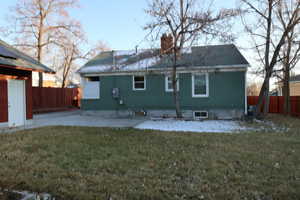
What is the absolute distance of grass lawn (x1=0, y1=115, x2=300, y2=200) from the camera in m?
2.84

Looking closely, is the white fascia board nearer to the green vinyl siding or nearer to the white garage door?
the green vinyl siding

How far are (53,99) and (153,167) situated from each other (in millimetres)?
15511

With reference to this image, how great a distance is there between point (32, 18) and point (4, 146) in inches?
747

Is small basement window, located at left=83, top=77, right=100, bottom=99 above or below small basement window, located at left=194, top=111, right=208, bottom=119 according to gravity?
above

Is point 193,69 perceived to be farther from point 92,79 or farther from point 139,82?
point 92,79

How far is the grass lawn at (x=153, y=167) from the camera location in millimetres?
2840

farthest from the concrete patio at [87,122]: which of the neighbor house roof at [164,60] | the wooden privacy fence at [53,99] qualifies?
the wooden privacy fence at [53,99]

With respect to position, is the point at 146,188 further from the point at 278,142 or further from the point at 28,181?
the point at 278,142

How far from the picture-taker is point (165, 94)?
1159cm

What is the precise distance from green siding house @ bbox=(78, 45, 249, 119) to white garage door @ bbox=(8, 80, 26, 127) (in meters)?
4.38

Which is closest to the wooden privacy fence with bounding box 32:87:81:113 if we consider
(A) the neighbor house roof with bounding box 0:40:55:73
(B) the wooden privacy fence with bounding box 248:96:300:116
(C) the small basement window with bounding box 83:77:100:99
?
(C) the small basement window with bounding box 83:77:100:99

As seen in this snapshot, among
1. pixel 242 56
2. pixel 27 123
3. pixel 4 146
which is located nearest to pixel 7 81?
pixel 27 123

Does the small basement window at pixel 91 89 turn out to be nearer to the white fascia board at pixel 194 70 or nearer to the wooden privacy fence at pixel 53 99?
the white fascia board at pixel 194 70

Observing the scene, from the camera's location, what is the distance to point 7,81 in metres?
7.86
